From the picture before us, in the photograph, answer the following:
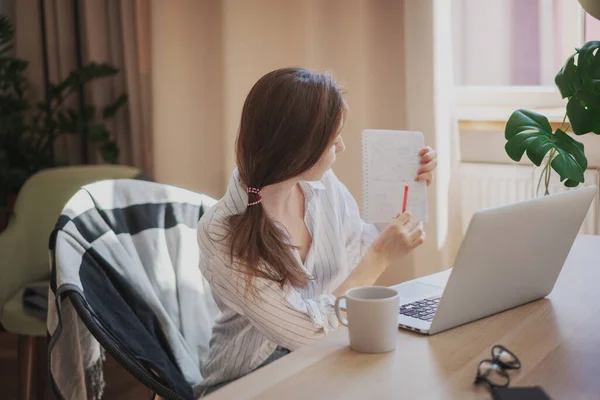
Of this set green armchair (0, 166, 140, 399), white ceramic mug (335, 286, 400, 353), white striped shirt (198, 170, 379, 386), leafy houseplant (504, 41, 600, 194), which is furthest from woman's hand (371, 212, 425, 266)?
green armchair (0, 166, 140, 399)

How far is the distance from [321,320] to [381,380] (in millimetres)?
481

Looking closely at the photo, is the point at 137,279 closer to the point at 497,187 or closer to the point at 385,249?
the point at 385,249

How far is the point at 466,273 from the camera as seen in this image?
3.78 feet

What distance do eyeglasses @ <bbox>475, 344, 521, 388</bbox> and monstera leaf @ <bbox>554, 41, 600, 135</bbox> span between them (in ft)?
2.38

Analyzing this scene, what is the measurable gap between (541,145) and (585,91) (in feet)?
0.46

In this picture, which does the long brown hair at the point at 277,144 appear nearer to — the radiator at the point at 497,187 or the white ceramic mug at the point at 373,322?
the white ceramic mug at the point at 373,322

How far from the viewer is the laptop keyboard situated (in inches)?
49.7

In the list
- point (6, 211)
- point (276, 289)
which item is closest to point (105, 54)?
point (6, 211)

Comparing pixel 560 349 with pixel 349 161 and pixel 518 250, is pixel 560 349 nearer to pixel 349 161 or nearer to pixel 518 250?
pixel 518 250

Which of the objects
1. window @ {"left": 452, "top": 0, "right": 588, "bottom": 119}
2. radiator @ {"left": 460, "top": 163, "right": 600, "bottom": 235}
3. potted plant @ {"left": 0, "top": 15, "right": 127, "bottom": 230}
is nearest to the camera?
radiator @ {"left": 460, "top": 163, "right": 600, "bottom": 235}

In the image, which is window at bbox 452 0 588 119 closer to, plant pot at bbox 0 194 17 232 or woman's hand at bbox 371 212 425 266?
woman's hand at bbox 371 212 425 266

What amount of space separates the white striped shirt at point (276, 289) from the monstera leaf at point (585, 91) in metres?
0.53

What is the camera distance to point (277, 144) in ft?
5.05

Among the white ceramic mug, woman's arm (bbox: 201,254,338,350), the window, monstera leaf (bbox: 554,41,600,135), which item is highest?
the window
